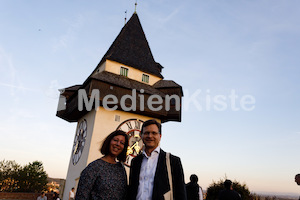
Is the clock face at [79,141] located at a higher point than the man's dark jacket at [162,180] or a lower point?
higher

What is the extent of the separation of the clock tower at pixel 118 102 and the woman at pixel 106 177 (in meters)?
9.11

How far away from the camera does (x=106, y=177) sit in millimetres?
2752

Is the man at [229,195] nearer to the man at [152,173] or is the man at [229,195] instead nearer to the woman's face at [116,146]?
the man at [152,173]

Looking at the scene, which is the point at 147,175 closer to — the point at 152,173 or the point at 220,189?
the point at 152,173

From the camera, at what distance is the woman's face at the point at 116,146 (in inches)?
116

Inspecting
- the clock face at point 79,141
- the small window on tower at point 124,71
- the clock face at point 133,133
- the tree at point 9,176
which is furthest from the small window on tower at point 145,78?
the tree at point 9,176

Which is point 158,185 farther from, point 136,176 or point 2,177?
point 2,177

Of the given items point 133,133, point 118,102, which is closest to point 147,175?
point 118,102

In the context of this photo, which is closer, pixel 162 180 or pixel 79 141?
pixel 162 180

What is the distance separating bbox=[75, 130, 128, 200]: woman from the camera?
8.75 feet

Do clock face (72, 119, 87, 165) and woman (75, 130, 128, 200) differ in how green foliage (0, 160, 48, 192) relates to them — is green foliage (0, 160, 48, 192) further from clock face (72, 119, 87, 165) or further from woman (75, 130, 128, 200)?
woman (75, 130, 128, 200)

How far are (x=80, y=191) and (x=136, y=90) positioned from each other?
37.1ft

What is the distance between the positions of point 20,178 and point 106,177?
41.7 meters

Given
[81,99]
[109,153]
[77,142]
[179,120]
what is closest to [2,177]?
[77,142]
